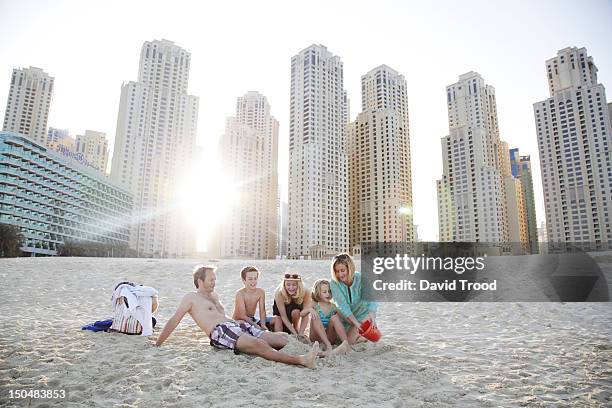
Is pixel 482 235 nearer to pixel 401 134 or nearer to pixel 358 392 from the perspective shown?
pixel 401 134

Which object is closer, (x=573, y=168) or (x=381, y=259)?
(x=381, y=259)

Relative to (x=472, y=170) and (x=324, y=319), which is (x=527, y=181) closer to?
(x=472, y=170)

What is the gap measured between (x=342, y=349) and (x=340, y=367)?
0.48m

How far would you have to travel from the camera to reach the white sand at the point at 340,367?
12.8ft

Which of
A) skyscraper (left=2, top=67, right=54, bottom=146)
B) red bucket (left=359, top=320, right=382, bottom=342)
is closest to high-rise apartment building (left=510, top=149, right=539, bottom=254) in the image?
red bucket (left=359, top=320, right=382, bottom=342)

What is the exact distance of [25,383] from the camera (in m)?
4.10

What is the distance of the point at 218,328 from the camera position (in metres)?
5.61

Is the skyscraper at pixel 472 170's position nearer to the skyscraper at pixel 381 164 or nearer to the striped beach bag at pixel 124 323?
the skyscraper at pixel 381 164

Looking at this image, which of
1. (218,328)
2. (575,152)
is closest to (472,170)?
(575,152)

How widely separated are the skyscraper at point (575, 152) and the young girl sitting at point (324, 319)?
336 ft

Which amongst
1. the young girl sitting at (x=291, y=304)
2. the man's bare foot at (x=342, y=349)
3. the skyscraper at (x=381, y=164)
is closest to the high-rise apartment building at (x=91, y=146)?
the skyscraper at (x=381, y=164)

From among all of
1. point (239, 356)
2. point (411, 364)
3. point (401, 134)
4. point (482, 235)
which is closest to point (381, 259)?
point (411, 364)

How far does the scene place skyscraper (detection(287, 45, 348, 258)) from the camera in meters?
101

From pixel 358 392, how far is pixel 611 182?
4363 inches
